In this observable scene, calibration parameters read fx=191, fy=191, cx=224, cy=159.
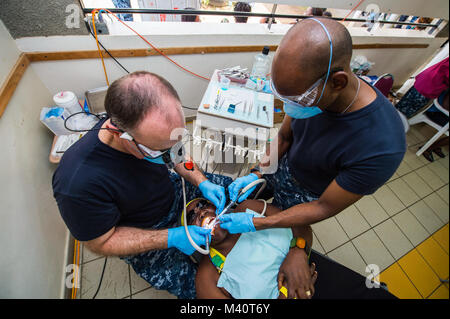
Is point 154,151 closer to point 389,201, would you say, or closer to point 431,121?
point 389,201

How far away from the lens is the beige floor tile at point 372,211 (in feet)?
7.06

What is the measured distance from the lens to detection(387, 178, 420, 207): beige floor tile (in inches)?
93.7

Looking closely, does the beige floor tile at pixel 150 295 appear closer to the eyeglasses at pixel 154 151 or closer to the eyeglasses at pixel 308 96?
the eyeglasses at pixel 154 151

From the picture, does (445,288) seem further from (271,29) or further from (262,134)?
(271,29)

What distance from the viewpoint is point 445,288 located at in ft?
5.61

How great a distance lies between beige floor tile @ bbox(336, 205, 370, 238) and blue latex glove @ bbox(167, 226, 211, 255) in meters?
1.73

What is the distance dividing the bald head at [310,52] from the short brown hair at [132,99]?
50 centimetres

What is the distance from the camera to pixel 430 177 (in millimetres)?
2658

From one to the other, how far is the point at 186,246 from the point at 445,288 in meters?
2.39

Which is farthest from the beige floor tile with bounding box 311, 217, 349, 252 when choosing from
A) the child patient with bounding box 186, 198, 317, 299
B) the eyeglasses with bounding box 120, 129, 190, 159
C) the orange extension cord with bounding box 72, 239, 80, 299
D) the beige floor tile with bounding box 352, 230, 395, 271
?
the orange extension cord with bounding box 72, 239, 80, 299

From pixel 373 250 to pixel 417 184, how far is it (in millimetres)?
1377

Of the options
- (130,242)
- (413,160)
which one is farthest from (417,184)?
(130,242)

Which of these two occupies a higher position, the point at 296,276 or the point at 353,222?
the point at 296,276

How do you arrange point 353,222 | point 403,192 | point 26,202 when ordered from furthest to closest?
point 403,192 < point 353,222 < point 26,202
